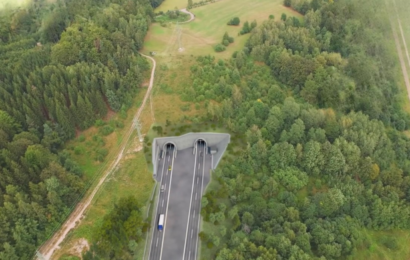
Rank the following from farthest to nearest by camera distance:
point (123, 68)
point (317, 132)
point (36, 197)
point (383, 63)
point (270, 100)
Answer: point (383, 63) < point (123, 68) < point (270, 100) < point (317, 132) < point (36, 197)

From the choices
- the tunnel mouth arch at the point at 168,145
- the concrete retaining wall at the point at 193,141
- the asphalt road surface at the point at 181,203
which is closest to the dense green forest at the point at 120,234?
the asphalt road surface at the point at 181,203

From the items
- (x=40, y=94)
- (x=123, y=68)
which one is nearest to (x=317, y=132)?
(x=123, y=68)

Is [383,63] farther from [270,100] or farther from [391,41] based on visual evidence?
[270,100]

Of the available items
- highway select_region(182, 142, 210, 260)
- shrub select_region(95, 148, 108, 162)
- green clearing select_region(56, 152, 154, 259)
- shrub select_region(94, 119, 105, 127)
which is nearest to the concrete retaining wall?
highway select_region(182, 142, 210, 260)

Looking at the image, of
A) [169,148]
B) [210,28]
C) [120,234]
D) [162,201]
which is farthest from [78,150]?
[210,28]

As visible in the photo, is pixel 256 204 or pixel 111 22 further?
pixel 111 22

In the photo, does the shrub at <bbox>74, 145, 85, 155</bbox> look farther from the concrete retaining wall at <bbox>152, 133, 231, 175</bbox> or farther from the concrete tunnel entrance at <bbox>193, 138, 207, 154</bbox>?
the concrete tunnel entrance at <bbox>193, 138, 207, 154</bbox>

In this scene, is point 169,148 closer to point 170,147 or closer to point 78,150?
point 170,147
